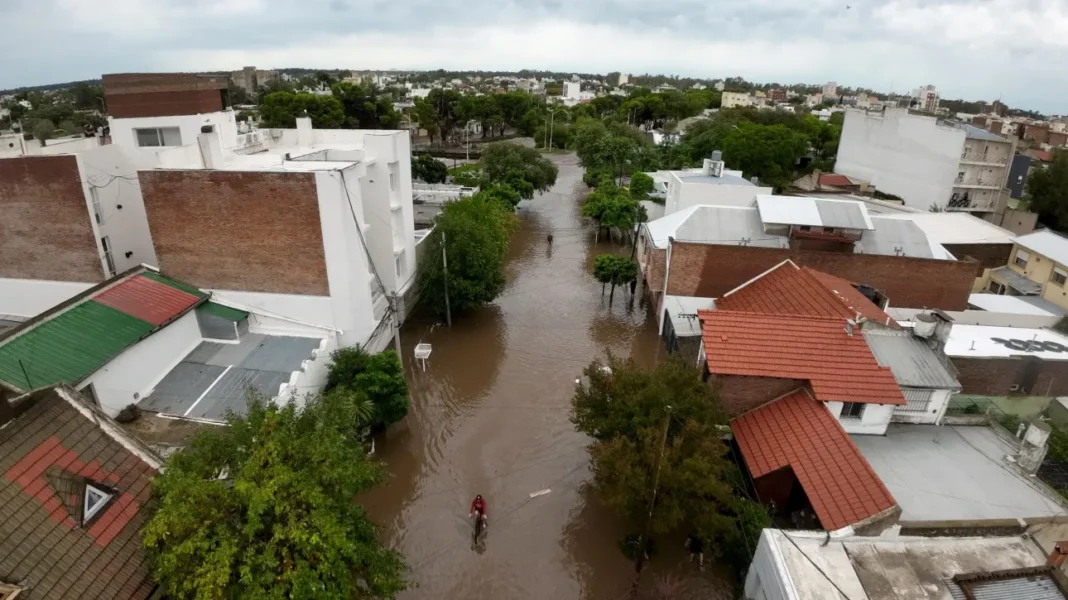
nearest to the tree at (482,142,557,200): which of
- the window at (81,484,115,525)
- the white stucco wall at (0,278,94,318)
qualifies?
the white stucco wall at (0,278,94,318)

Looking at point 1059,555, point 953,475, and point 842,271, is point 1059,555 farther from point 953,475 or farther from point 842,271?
point 842,271

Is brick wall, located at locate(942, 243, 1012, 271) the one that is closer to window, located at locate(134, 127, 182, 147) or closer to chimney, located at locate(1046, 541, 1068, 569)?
chimney, located at locate(1046, 541, 1068, 569)

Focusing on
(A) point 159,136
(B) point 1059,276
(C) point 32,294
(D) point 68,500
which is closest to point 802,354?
(D) point 68,500

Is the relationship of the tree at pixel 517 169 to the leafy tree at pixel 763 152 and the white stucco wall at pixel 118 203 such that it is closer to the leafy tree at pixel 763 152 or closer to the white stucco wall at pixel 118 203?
the leafy tree at pixel 763 152

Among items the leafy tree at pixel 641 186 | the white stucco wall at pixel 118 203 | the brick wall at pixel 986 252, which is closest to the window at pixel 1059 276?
the brick wall at pixel 986 252

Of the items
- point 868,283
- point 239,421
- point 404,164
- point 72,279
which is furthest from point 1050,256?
point 72,279

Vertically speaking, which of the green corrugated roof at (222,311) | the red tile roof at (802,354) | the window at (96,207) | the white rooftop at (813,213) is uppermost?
the window at (96,207)
